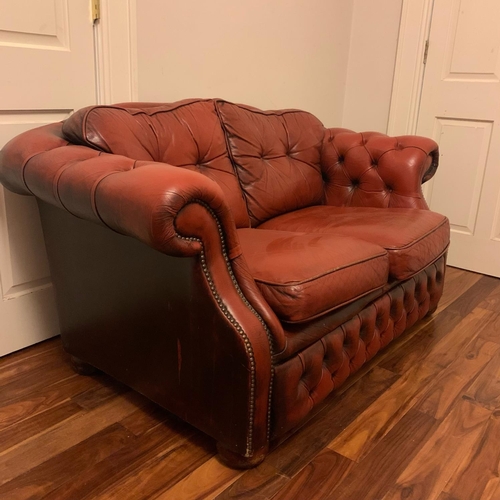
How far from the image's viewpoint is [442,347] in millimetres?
1894

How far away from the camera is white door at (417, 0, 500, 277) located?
2.45 m

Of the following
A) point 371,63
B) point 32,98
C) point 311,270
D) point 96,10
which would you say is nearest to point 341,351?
point 311,270

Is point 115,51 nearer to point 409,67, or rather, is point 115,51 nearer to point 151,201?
point 151,201

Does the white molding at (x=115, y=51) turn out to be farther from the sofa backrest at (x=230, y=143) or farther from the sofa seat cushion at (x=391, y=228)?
the sofa seat cushion at (x=391, y=228)

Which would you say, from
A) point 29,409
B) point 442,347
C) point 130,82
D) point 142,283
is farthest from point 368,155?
Answer: point 29,409

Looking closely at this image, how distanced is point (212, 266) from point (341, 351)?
0.51 m

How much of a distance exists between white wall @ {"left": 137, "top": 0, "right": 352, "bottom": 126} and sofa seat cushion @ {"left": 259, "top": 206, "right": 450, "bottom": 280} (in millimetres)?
736

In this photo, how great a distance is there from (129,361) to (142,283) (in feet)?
0.90

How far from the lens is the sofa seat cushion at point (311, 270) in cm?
118

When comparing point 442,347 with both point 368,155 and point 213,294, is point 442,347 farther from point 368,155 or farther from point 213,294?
point 213,294

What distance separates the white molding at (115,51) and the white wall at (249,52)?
3.4 inches

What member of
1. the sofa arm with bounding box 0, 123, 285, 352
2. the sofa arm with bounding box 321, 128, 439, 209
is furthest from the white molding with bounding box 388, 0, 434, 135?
the sofa arm with bounding box 0, 123, 285, 352

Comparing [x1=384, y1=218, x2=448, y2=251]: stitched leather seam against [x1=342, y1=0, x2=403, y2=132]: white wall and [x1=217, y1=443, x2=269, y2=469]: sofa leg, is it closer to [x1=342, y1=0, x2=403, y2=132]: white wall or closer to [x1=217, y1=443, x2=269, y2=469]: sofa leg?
[x1=217, y1=443, x2=269, y2=469]: sofa leg

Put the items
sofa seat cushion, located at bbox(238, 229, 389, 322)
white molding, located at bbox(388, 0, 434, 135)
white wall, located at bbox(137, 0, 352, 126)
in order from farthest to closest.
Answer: white molding, located at bbox(388, 0, 434, 135) < white wall, located at bbox(137, 0, 352, 126) < sofa seat cushion, located at bbox(238, 229, 389, 322)
